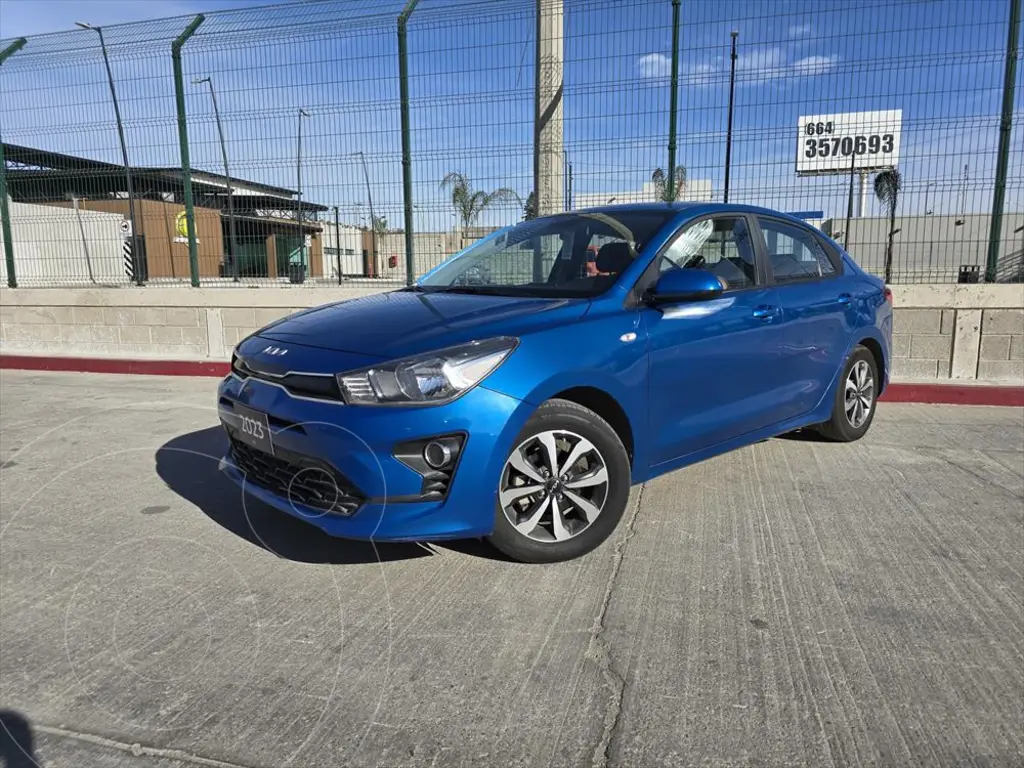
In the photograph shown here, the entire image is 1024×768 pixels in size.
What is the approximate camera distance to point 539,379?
2828 millimetres

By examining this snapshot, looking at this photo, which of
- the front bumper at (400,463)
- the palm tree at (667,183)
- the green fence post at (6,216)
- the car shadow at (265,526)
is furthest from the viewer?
the green fence post at (6,216)

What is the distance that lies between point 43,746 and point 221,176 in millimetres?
7917

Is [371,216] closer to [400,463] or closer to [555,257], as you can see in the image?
[555,257]

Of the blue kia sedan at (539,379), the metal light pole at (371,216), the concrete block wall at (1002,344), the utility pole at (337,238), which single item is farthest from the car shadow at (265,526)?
the concrete block wall at (1002,344)

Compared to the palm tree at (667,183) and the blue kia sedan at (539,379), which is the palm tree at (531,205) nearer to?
the palm tree at (667,183)

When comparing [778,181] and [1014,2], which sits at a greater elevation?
[1014,2]

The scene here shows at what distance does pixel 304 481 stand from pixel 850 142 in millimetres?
7664

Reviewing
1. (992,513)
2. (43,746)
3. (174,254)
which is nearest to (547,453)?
(43,746)

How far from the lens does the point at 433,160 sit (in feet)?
25.5

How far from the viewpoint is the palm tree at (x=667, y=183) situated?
7.14m

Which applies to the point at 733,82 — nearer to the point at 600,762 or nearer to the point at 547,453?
the point at 547,453

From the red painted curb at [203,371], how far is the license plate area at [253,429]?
5424mm

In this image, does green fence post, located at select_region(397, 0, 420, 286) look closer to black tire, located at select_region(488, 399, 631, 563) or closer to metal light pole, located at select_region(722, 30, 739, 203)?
metal light pole, located at select_region(722, 30, 739, 203)

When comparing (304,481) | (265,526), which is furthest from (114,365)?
(304,481)
